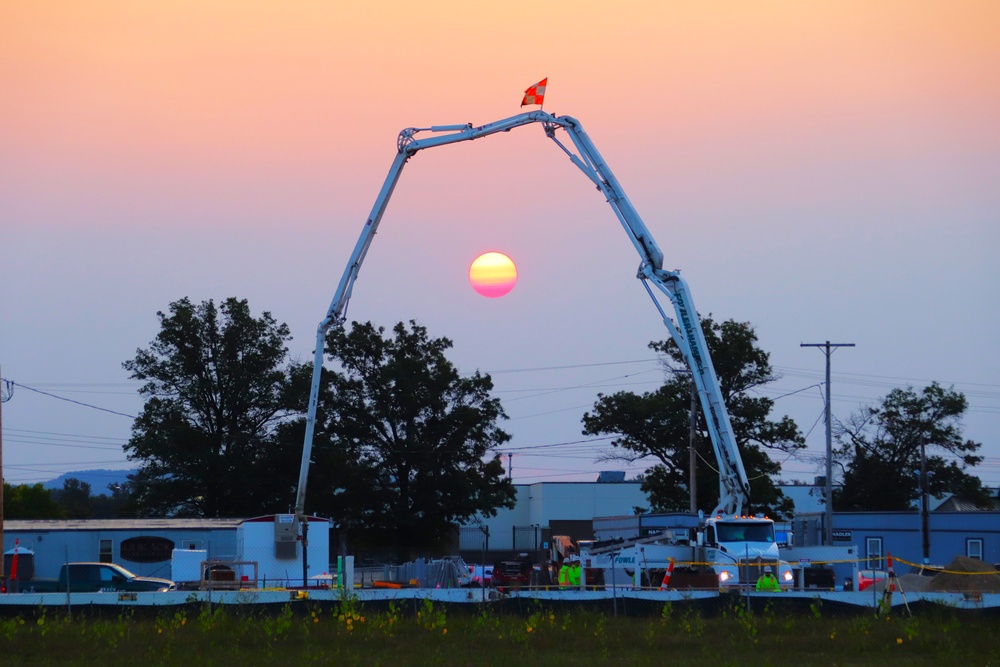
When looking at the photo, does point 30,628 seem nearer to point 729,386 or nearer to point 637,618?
point 637,618

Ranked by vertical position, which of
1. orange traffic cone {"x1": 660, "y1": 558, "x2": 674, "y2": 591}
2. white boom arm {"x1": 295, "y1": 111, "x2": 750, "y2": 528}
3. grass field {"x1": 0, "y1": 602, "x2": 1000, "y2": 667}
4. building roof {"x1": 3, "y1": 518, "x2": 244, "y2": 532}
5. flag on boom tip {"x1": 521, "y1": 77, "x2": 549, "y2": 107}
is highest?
flag on boom tip {"x1": 521, "y1": 77, "x2": 549, "y2": 107}

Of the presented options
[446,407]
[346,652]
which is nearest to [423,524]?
[446,407]

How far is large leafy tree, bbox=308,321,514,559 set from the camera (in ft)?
207

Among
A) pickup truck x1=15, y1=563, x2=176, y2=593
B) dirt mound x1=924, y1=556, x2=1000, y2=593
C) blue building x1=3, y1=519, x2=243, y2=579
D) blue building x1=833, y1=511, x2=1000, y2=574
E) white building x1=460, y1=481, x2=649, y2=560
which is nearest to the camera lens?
pickup truck x1=15, y1=563, x2=176, y2=593

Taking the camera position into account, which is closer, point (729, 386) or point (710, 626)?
point (710, 626)

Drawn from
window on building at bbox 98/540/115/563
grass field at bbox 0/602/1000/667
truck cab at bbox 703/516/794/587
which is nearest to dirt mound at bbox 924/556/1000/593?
truck cab at bbox 703/516/794/587

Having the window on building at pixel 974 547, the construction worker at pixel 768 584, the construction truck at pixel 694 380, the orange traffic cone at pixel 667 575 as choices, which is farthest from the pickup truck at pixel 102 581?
the window on building at pixel 974 547

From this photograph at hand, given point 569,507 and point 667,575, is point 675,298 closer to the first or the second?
point 667,575

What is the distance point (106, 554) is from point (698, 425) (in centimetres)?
3437

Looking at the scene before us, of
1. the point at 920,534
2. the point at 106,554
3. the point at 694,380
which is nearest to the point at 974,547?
the point at 920,534

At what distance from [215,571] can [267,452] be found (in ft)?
92.9

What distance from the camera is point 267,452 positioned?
6269 centimetres

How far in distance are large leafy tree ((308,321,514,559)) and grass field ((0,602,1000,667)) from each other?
1582 inches

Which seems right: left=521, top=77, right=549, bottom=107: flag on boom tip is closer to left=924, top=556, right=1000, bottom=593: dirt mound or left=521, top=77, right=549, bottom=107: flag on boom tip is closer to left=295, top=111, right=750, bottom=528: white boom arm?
left=295, top=111, right=750, bottom=528: white boom arm
